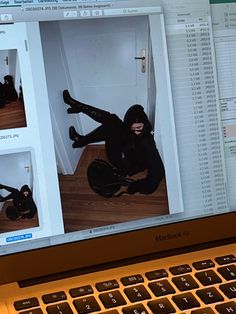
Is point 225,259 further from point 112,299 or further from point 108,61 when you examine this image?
point 108,61

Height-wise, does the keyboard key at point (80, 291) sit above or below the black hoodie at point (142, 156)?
below

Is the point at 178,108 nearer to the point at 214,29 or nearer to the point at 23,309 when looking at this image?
the point at 214,29

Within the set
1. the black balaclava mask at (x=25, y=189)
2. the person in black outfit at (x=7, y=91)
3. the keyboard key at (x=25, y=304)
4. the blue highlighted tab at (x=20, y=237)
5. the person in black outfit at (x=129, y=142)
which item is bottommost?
the keyboard key at (x=25, y=304)

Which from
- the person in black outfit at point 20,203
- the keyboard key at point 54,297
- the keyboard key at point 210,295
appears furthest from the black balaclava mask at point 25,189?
the keyboard key at point 210,295

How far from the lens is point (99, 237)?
651mm

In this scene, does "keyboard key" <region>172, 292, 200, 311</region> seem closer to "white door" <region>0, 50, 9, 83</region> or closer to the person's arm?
the person's arm

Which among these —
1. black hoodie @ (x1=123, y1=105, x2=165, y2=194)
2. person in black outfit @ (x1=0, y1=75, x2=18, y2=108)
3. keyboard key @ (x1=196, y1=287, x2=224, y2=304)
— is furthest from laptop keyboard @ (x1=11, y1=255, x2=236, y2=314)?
person in black outfit @ (x1=0, y1=75, x2=18, y2=108)

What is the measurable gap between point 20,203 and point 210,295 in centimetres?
23

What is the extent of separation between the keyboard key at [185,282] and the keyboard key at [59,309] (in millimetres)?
122

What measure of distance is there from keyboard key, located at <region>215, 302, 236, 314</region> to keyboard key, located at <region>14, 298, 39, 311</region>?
0.19 metres

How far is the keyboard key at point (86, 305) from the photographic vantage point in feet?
1.88

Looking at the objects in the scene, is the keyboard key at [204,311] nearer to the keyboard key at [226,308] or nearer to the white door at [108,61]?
the keyboard key at [226,308]

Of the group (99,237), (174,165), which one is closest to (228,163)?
(174,165)

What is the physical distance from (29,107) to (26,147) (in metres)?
0.04
